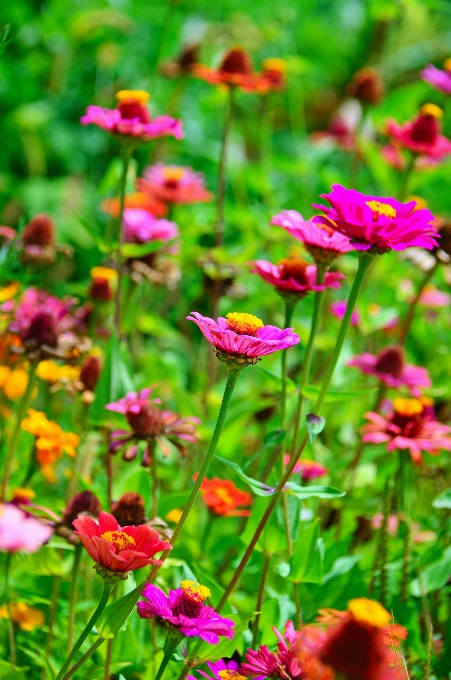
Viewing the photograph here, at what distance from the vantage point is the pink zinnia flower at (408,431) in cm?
95

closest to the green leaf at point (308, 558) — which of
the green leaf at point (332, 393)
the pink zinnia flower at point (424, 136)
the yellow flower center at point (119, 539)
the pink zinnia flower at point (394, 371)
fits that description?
the green leaf at point (332, 393)

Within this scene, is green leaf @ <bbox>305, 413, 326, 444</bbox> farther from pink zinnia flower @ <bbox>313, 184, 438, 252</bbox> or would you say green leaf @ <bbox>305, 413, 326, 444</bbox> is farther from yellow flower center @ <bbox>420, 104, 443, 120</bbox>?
yellow flower center @ <bbox>420, 104, 443, 120</bbox>

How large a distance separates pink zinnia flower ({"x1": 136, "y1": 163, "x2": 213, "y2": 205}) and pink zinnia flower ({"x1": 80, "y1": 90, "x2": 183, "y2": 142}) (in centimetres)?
35

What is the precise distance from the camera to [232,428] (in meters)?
1.12

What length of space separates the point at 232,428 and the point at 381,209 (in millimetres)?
519

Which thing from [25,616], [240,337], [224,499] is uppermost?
[240,337]

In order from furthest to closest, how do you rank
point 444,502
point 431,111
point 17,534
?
point 431,111
point 444,502
point 17,534

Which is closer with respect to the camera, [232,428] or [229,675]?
[229,675]

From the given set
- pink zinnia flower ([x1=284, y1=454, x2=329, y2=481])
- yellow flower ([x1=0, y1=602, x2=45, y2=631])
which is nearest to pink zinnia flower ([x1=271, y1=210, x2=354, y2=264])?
pink zinnia flower ([x1=284, y1=454, x2=329, y2=481])

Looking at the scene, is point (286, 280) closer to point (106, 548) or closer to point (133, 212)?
point (106, 548)

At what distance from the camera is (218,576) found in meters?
0.97

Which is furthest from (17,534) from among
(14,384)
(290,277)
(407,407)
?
(14,384)

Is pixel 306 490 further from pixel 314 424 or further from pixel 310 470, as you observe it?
pixel 310 470

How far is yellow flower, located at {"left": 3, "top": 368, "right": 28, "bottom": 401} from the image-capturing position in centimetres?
113
